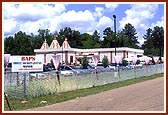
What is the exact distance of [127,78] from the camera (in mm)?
27297

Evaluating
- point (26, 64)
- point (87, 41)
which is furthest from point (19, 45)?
point (26, 64)

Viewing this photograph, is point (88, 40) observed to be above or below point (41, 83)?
above

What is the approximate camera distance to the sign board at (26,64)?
14.6 metres

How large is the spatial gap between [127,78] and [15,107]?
50.9 feet

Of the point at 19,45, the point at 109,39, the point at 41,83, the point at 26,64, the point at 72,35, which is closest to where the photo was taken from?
the point at 26,64

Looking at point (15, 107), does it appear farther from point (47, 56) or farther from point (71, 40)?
point (71, 40)

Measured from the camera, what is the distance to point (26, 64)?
15.0 metres

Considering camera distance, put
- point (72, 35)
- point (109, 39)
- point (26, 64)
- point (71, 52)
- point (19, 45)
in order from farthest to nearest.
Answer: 1. point (72, 35)
2. point (109, 39)
3. point (71, 52)
4. point (19, 45)
5. point (26, 64)

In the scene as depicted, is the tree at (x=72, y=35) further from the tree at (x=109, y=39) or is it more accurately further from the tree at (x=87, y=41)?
the tree at (x=109, y=39)

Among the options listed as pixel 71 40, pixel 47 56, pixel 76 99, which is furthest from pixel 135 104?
pixel 71 40

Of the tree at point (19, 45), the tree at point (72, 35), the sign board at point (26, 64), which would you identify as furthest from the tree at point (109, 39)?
the sign board at point (26, 64)

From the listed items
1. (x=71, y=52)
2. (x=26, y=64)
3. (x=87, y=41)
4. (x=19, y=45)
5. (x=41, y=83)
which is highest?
(x=87, y=41)

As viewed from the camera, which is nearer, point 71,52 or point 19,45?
point 19,45

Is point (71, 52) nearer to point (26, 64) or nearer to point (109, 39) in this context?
point (109, 39)
